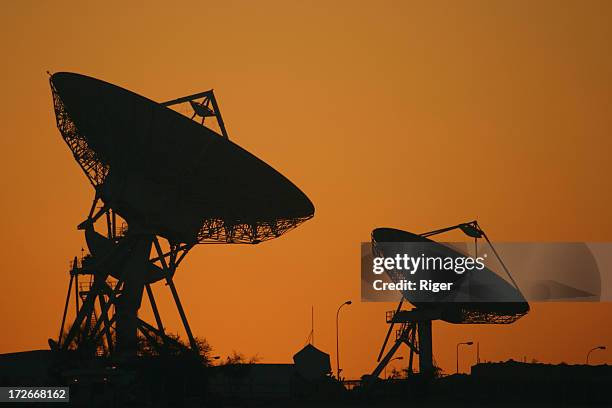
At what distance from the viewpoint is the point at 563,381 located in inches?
5925

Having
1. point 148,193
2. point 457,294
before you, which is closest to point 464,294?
point 457,294

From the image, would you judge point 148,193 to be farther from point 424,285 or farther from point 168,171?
point 424,285

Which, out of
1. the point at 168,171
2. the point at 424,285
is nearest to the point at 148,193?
the point at 168,171

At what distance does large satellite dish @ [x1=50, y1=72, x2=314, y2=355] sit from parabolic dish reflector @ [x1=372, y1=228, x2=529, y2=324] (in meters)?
20.8

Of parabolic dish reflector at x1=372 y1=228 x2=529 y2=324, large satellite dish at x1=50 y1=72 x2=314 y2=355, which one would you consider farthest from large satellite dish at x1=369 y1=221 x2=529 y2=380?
large satellite dish at x1=50 y1=72 x2=314 y2=355

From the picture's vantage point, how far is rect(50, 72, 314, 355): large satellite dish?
107 meters

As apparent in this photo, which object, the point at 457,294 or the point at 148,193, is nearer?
the point at 148,193

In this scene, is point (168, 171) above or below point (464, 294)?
above

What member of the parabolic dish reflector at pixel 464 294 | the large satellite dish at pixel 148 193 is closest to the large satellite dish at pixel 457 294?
the parabolic dish reflector at pixel 464 294

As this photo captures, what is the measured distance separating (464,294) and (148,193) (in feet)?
118

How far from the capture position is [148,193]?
114m

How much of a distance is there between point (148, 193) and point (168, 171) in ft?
11.1

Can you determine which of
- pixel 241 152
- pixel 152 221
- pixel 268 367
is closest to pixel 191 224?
pixel 152 221

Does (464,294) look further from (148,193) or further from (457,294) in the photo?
(148,193)
